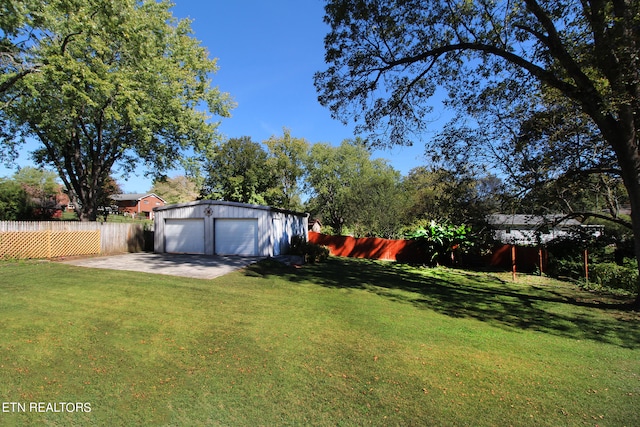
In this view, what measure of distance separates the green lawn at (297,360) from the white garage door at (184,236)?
28.9 ft

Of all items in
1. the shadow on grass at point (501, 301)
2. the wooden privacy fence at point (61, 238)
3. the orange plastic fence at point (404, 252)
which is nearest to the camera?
the shadow on grass at point (501, 301)

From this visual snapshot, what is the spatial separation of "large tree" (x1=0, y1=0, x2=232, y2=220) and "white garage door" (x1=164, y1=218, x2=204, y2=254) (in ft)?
16.1

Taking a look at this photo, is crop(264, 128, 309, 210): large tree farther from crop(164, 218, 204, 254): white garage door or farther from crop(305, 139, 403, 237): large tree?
crop(164, 218, 204, 254): white garage door

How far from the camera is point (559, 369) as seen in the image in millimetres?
4176

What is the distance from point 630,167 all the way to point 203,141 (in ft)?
65.6

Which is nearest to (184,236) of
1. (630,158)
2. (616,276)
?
(630,158)

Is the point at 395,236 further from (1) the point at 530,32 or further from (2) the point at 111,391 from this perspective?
(2) the point at 111,391

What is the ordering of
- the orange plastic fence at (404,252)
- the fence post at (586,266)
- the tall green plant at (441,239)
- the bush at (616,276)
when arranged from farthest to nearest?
1. the tall green plant at (441,239)
2. the orange plastic fence at (404,252)
3. the fence post at (586,266)
4. the bush at (616,276)

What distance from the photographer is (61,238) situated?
1323 cm

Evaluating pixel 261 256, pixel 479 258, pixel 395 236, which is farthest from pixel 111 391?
pixel 395 236

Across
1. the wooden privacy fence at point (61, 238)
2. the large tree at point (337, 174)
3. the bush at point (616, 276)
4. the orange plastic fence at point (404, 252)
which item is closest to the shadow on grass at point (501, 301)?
the bush at point (616, 276)

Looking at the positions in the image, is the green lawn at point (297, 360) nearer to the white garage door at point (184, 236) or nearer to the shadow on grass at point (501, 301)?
the shadow on grass at point (501, 301)

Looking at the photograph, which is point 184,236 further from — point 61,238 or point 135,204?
point 135,204

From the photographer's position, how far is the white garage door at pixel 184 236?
16.8 m
